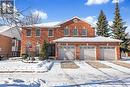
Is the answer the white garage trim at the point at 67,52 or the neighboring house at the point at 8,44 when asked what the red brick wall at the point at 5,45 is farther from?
the white garage trim at the point at 67,52

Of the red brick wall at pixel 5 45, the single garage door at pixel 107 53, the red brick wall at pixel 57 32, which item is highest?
the red brick wall at pixel 57 32

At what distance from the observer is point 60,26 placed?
4403 cm

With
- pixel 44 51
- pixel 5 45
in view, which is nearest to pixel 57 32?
pixel 44 51

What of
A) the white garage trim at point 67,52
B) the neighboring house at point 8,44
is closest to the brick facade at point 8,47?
the neighboring house at point 8,44

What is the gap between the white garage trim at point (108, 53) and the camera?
39.3 metres

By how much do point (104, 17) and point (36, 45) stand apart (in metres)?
20.2

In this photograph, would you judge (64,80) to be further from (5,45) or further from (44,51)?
(5,45)

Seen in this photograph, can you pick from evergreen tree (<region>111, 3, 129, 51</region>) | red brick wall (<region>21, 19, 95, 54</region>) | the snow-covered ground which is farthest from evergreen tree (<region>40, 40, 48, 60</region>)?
the snow-covered ground

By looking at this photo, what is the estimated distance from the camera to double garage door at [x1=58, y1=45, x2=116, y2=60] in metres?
39.3

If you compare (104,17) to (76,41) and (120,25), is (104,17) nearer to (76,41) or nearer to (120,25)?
(120,25)

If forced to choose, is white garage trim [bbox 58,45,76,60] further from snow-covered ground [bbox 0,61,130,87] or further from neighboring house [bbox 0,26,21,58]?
snow-covered ground [bbox 0,61,130,87]

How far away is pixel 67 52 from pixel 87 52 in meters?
3.19

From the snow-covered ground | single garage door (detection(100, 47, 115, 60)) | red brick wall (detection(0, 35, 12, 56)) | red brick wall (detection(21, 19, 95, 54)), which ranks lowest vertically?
the snow-covered ground

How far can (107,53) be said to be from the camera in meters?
39.3
